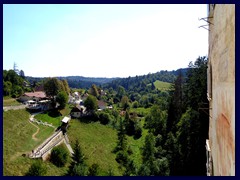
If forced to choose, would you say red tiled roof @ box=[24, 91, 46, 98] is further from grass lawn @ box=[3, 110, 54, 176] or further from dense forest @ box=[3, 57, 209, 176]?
grass lawn @ box=[3, 110, 54, 176]

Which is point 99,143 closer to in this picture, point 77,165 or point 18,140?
point 77,165

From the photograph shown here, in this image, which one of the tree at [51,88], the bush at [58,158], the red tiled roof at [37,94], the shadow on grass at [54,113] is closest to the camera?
the bush at [58,158]

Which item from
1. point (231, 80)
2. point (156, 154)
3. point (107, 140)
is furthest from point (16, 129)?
point (231, 80)

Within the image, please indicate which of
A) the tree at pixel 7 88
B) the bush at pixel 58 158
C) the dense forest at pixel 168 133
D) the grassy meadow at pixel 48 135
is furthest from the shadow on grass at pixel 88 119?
the bush at pixel 58 158

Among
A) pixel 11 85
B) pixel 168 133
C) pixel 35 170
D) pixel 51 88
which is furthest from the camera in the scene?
pixel 51 88

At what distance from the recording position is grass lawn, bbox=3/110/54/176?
16406 mm

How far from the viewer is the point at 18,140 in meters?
20.6

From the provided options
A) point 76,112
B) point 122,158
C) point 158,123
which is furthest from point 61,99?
point 122,158

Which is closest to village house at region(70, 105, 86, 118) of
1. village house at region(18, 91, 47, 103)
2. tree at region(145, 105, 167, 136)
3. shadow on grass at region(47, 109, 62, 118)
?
shadow on grass at region(47, 109, 62, 118)

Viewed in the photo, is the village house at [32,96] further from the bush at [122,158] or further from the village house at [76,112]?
the bush at [122,158]

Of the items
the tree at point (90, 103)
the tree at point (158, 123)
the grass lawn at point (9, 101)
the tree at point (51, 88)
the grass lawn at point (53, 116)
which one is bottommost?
the tree at point (158, 123)

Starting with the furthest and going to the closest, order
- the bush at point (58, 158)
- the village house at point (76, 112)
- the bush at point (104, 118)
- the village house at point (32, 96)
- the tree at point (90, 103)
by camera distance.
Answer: the tree at point (90, 103) → the bush at point (104, 118) → the village house at point (76, 112) → the village house at point (32, 96) → the bush at point (58, 158)

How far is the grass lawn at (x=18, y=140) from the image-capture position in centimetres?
1641

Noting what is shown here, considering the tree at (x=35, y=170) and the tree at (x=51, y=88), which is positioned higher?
the tree at (x=51, y=88)
